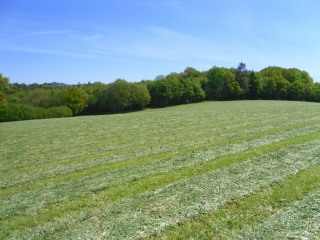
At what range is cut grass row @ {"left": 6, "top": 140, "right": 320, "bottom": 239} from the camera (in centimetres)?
446

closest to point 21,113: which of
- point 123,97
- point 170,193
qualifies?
point 123,97

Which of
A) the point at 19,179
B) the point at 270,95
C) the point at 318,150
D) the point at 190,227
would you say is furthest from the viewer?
the point at 270,95

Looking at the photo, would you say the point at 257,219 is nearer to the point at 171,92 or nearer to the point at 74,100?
the point at 74,100

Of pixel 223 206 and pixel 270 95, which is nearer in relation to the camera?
pixel 223 206

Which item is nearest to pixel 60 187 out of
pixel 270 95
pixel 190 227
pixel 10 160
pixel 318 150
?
pixel 190 227

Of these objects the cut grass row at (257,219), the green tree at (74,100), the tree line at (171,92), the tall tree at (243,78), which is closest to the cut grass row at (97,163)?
the cut grass row at (257,219)

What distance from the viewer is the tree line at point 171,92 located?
191 ft

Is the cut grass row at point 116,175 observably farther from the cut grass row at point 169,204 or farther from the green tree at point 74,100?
the green tree at point 74,100

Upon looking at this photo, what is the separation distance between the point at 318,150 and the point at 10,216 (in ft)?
39.0

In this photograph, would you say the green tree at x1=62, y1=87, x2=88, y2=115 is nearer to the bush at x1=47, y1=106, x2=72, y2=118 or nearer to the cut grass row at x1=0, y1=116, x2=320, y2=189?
the bush at x1=47, y1=106, x2=72, y2=118

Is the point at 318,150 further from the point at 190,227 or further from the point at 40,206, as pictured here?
the point at 40,206

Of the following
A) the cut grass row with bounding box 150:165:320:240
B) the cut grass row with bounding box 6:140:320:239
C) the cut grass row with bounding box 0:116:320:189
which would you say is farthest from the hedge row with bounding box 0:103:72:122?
the cut grass row with bounding box 150:165:320:240

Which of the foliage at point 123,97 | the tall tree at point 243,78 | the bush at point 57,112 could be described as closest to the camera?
the bush at point 57,112

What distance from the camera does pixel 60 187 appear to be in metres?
7.06
